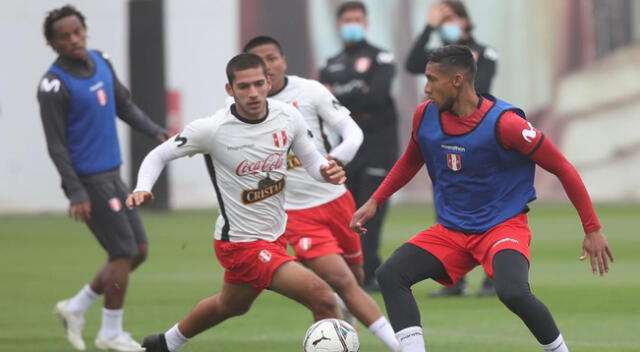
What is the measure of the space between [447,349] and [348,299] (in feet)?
3.14

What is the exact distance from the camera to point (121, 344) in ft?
30.5

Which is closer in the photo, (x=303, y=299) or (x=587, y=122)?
(x=303, y=299)

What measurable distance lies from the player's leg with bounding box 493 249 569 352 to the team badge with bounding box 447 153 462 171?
55 cm

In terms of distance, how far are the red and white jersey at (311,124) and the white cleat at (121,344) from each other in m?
1.46

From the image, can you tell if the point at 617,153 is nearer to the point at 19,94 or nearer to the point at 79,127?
the point at 19,94

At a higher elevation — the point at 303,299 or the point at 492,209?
the point at 492,209

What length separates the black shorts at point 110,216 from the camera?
938 centimetres

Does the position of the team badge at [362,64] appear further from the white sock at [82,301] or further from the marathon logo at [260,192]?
the marathon logo at [260,192]

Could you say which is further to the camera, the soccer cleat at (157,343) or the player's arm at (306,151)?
the soccer cleat at (157,343)

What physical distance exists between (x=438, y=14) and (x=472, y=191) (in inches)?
191

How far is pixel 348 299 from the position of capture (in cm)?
859

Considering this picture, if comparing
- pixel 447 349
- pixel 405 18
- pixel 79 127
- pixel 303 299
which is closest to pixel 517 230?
pixel 303 299

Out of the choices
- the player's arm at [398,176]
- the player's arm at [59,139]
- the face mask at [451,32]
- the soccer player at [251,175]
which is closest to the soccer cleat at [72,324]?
the player's arm at [59,139]

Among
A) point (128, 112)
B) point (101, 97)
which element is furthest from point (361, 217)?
point (128, 112)
